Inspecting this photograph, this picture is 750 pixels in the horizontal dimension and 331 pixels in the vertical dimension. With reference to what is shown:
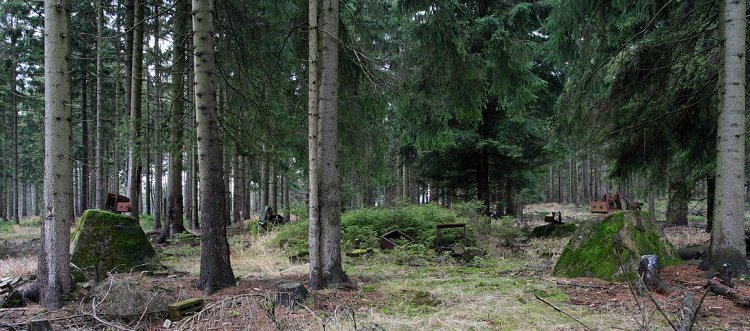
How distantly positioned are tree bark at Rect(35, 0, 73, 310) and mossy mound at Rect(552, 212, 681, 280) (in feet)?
22.9

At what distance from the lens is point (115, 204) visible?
960 centimetres

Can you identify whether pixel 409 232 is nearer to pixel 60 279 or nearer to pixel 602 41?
pixel 602 41

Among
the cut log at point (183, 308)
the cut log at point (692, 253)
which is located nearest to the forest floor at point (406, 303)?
the cut log at point (183, 308)

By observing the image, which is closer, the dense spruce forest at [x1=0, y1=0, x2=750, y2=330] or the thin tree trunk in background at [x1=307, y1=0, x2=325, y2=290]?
the dense spruce forest at [x1=0, y1=0, x2=750, y2=330]

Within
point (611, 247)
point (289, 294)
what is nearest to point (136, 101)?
point (289, 294)

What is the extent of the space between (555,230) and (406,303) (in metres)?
8.14

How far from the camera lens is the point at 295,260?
945 cm

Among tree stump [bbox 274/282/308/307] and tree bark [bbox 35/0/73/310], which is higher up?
tree bark [bbox 35/0/73/310]

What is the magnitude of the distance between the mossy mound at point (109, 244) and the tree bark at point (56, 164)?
2016mm

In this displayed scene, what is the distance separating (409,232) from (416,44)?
18.2 feet

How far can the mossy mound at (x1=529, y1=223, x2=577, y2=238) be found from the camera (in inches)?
472

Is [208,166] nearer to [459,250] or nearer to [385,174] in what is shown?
[385,174]

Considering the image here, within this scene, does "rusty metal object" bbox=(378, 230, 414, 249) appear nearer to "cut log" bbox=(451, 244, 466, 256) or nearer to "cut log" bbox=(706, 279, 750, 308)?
"cut log" bbox=(451, 244, 466, 256)

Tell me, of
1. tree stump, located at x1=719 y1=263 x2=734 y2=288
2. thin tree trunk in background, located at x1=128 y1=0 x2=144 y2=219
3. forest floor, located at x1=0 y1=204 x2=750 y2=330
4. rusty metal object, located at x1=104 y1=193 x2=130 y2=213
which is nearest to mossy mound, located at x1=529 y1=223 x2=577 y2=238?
forest floor, located at x1=0 y1=204 x2=750 y2=330
